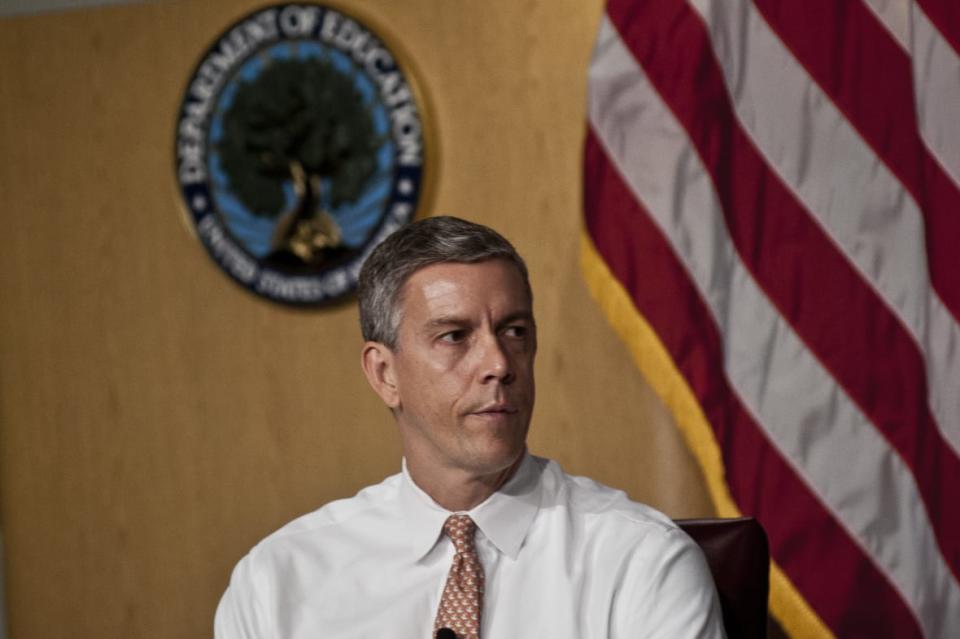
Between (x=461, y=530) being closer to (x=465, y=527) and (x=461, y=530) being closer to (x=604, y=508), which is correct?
(x=465, y=527)

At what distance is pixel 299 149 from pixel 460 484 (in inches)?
69.3

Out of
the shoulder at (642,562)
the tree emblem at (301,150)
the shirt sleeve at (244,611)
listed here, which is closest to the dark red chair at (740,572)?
the shoulder at (642,562)

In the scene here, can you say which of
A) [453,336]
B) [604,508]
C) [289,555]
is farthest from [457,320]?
[289,555]

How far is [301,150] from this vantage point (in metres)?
3.46

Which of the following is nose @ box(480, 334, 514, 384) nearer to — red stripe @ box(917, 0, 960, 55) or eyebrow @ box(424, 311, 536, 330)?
eyebrow @ box(424, 311, 536, 330)

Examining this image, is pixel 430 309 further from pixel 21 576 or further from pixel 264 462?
pixel 21 576

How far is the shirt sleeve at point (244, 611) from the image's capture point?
1.97m

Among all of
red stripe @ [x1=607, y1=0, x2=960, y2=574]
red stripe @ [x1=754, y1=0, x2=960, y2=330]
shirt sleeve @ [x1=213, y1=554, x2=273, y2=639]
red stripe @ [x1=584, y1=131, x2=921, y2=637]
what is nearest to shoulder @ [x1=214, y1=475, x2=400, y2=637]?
shirt sleeve @ [x1=213, y1=554, x2=273, y2=639]

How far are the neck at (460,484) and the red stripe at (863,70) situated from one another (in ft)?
4.65

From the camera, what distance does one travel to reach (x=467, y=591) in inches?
73.7

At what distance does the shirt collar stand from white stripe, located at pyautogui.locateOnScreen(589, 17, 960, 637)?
109cm

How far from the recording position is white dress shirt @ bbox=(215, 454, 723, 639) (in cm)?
183

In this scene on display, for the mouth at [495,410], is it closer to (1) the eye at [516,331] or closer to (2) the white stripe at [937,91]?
(1) the eye at [516,331]

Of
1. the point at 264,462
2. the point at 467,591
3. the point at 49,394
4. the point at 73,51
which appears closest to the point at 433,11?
the point at 73,51
